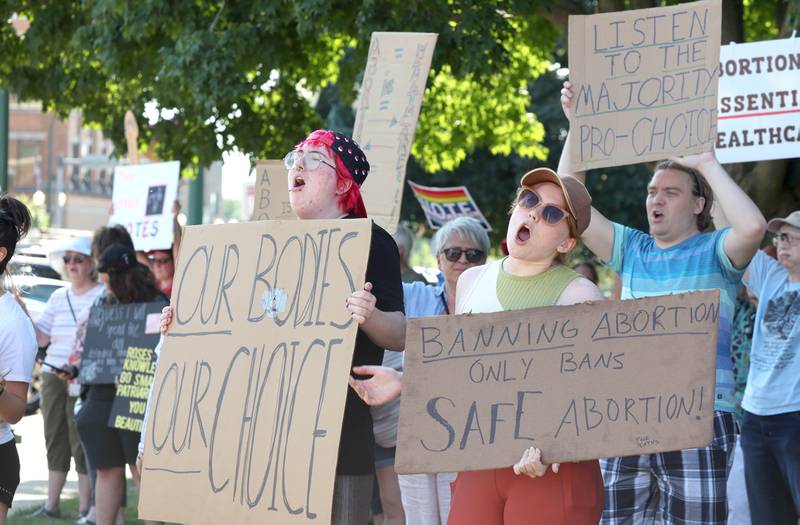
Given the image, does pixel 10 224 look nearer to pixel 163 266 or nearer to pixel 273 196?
pixel 273 196

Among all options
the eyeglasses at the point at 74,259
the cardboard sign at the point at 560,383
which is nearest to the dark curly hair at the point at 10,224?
the cardboard sign at the point at 560,383

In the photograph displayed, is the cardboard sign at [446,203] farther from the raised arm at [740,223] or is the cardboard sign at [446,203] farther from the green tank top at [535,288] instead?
the green tank top at [535,288]

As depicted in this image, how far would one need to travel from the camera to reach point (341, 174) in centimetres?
399

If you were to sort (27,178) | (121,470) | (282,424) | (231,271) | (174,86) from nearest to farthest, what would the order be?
(282,424) → (231,271) → (121,470) → (174,86) → (27,178)

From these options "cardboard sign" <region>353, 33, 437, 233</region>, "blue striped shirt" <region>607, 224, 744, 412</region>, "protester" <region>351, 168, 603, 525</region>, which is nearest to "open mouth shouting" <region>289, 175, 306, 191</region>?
"protester" <region>351, 168, 603, 525</region>

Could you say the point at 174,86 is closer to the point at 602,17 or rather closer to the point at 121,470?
the point at 121,470

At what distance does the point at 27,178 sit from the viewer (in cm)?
6938

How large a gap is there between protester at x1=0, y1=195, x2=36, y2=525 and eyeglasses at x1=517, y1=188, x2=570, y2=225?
177 cm

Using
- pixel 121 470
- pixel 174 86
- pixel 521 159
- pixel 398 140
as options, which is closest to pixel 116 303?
pixel 121 470

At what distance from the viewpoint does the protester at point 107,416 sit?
24.3 ft

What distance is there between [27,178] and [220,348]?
225ft

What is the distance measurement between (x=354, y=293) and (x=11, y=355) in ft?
4.31

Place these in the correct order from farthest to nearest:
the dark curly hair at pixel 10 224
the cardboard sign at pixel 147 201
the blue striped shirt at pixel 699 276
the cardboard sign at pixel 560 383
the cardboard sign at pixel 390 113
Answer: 1. the cardboard sign at pixel 147 201
2. the cardboard sign at pixel 390 113
3. the blue striped shirt at pixel 699 276
4. the dark curly hair at pixel 10 224
5. the cardboard sign at pixel 560 383

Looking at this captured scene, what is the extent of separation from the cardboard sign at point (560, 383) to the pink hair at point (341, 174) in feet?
Result: 1.86
